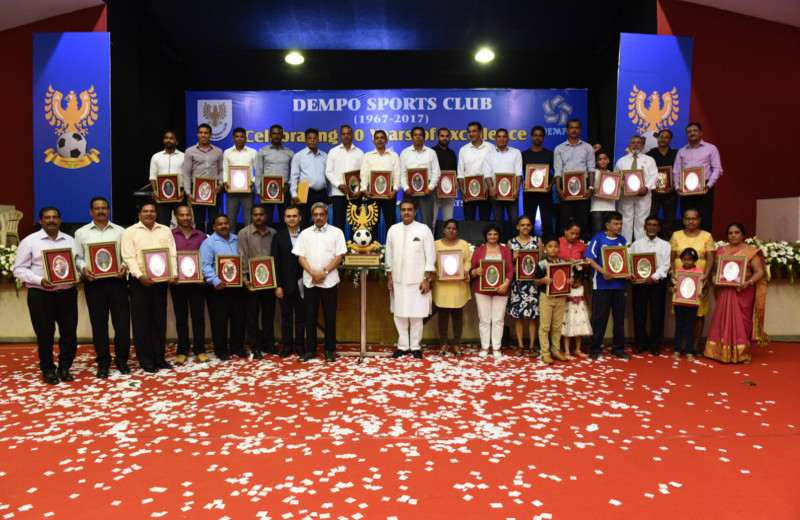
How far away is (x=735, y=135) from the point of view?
8953 mm

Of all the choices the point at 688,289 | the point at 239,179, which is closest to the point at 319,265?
the point at 239,179

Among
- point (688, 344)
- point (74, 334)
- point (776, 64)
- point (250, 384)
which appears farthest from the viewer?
point (776, 64)

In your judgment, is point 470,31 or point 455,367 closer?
point 455,367

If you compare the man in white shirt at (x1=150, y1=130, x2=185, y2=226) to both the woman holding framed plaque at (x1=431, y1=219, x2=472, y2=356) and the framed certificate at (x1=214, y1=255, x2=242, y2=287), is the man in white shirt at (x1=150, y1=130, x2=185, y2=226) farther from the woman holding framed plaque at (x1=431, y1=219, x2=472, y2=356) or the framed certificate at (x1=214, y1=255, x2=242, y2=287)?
the woman holding framed plaque at (x1=431, y1=219, x2=472, y2=356)

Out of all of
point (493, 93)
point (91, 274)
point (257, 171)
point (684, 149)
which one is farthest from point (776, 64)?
point (91, 274)

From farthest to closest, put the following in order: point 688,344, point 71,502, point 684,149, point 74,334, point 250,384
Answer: point 684,149 → point 688,344 → point 74,334 → point 250,384 → point 71,502

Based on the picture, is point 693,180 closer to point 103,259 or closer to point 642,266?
point 642,266

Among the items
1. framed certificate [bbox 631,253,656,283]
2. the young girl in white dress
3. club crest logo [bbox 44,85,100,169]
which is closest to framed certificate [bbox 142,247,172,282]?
club crest logo [bbox 44,85,100,169]

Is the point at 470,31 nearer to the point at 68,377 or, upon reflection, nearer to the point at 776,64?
the point at 776,64

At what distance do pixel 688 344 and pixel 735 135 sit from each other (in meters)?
4.85

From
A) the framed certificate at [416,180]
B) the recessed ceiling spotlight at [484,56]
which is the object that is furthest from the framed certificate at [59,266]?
the recessed ceiling spotlight at [484,56]

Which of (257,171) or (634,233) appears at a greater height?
(257,171)

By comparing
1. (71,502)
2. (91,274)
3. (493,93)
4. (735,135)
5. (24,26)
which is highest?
(24,26)

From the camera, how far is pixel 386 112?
982 cm
